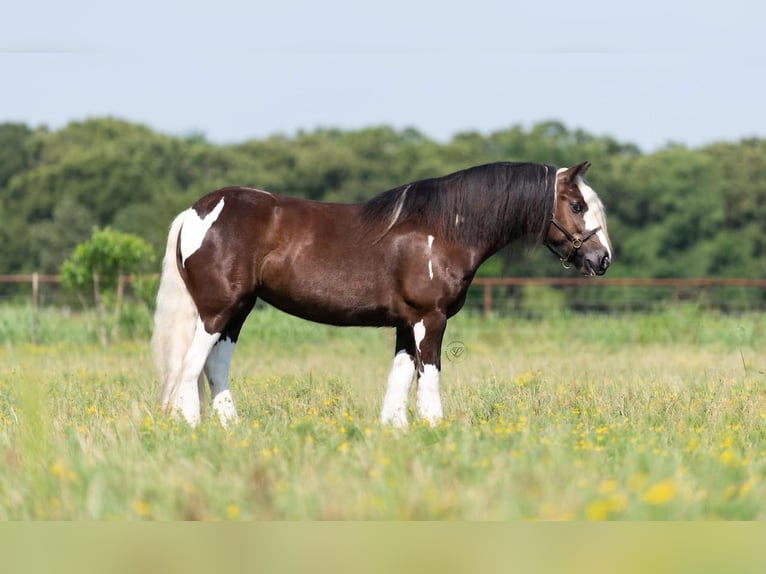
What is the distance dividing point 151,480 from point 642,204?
4551 centimetres

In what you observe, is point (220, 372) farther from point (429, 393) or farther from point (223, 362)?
point (429, 393)

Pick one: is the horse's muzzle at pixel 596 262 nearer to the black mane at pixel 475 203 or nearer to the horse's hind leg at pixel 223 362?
the black mane at pixel 475 203

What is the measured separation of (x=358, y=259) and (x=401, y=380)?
977 millimetres

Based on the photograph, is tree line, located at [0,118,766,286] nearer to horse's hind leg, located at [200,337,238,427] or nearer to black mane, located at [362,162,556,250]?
black mane, located at [362,162,556,250]

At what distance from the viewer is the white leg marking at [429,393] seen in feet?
23.9

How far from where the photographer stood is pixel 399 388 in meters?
7.44

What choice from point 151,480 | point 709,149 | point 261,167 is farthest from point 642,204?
point 151,480

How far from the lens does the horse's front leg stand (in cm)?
729

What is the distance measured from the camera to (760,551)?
363 centimetres

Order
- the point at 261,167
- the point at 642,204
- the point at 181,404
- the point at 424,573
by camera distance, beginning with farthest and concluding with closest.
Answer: the point at 261,167 → the point at 642,204 → the point at 181,404 → the point at 424,573

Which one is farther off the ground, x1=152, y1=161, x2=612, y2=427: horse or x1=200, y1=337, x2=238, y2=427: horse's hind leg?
x1=152, y1=161, x2=612, y2=427: horse

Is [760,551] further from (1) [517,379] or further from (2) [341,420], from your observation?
(1) [517,379]

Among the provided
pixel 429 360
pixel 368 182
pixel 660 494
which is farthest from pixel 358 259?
pixel 368 182

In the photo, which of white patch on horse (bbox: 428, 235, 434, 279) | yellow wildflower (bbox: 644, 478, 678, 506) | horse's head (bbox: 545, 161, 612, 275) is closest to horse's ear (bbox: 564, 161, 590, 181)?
horse's head (bbox: 545, 161, 612, 275)
